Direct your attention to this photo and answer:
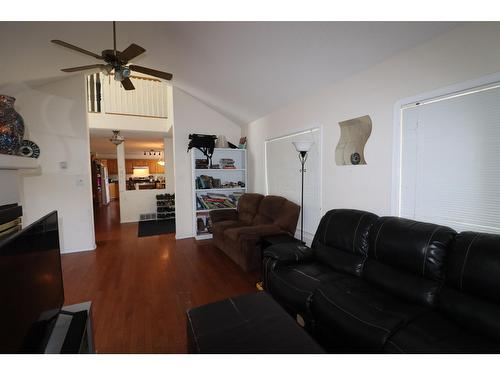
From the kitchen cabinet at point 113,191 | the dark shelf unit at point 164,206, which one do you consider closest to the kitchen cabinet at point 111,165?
the kitchen cabinet at point 113,191

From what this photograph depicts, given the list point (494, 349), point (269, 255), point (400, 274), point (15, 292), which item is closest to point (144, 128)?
point (269, 255)

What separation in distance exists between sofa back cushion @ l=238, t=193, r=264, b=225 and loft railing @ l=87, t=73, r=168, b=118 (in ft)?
9.56

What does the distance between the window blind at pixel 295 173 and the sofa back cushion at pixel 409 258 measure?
1.21 metres

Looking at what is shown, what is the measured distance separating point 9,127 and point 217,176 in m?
3.12

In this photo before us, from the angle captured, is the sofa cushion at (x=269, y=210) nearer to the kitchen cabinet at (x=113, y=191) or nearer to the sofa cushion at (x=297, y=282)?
the sofa cushion at (x=297, y=282)

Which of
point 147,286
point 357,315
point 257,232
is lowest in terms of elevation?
point 147,286

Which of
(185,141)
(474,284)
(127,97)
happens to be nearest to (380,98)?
(474,284)

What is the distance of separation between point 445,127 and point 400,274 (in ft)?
3.75

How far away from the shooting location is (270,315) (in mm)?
1466

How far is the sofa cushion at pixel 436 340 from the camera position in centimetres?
111

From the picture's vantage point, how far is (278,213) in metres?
3.44

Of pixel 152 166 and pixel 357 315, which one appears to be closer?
pixel 357 315

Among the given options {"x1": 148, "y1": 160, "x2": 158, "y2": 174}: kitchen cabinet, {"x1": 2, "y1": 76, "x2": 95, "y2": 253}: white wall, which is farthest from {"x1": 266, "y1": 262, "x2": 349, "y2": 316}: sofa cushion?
{"x1": 148, "y1": 160, "x2": 158, "y2": 174}: kitchen cabinet

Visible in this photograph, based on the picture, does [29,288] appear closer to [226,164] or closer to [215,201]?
[215,201]
